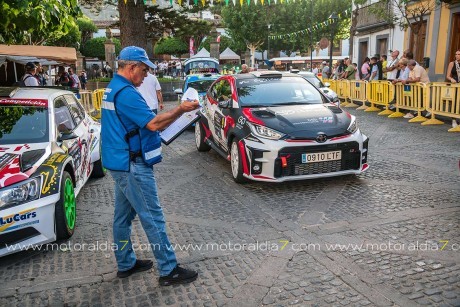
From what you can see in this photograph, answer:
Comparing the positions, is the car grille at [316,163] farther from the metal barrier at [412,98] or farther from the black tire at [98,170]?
the metal barrier at [412,98]

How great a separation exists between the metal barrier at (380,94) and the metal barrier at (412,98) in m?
0.44

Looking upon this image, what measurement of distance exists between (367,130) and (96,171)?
695 cm

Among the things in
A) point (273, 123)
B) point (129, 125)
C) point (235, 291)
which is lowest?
point (235, 291)

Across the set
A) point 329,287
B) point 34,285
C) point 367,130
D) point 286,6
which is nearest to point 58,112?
point 34,285

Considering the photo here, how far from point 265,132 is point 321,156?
0.83 m

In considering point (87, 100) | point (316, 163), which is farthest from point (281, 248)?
point (87, 100)

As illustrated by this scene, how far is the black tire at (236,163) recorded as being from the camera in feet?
19.9

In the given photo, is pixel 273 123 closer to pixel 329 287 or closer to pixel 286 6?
pixel 329 287

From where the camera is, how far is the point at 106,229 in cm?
466

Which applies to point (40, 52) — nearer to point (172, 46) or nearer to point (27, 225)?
point (27, 225)

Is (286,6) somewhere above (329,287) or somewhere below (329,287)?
above

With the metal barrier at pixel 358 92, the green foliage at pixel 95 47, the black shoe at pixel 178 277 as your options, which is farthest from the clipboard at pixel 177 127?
the green foliage at pixel 95 47

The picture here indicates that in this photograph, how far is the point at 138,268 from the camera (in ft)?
12.1

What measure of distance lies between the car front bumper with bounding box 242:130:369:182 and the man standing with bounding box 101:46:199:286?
101 inches
